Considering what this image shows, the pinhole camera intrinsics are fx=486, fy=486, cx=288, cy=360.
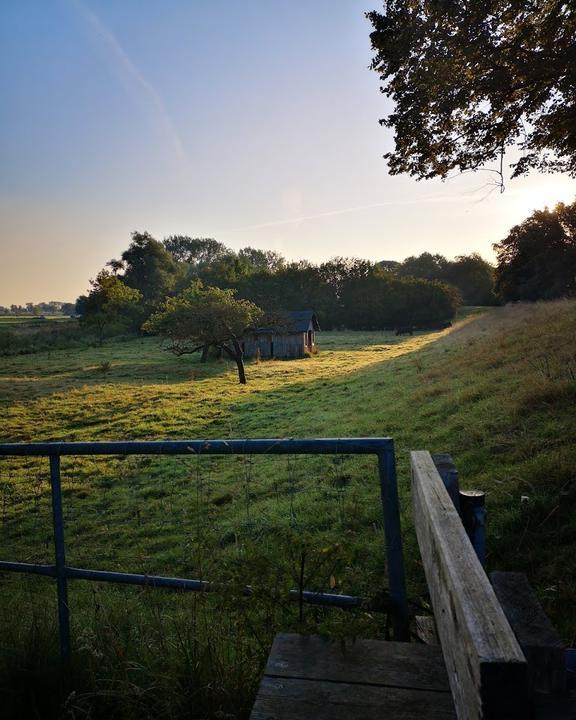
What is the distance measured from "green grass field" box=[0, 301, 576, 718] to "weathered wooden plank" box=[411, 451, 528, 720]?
0.70 meters

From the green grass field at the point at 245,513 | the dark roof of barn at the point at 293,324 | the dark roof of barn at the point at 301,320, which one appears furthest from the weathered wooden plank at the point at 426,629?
the dark roof of barn at the point at 301,320

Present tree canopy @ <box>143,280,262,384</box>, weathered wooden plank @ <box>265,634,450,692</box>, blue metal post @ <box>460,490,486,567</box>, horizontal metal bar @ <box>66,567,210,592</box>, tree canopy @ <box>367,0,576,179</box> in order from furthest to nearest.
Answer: tree canopy @ <box>143,280,262,384</box>
tree canopy @ <box>367,0,576,179</box>
horizontal metal bar @ <box>66,567,210,592</box>
blue metal post @ <box>460,490,486,567</box>
weathered wooden plank @ <box>265,634,450,692</box>

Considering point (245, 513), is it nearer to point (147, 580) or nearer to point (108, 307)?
point (147, 580)

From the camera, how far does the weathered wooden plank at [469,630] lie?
0.95m

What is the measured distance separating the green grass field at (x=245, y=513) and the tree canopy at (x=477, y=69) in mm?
4926

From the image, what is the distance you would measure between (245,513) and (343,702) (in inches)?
244

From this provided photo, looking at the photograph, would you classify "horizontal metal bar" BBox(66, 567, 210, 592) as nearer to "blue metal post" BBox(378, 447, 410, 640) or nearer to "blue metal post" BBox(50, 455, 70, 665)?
"blue metal post" BBox(50, 455, 70, 665)

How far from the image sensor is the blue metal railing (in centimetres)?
252

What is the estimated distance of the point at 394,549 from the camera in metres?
2.52

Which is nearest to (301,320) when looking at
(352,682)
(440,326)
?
(440,326)

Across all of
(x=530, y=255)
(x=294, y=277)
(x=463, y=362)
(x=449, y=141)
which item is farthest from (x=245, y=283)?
(x=449, y=141)

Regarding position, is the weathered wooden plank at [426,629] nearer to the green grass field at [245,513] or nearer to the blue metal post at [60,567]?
the green grass field at [245,513]

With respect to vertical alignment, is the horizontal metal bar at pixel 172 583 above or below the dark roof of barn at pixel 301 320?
below

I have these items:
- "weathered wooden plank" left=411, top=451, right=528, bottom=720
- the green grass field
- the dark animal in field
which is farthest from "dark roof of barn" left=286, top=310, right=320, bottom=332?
"weathered wooden plank" left=411, top=451, right=528, bottom=720
